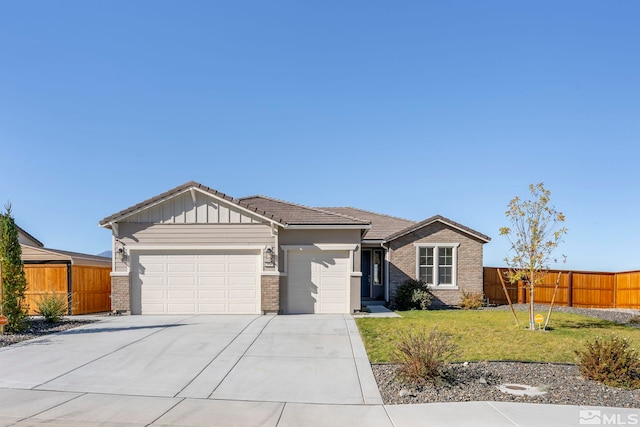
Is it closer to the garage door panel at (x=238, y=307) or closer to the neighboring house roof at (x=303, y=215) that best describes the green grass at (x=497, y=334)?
the neighboring house roof at (x=303, y=215)

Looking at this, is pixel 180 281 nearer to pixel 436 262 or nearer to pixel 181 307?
pixel 181 307

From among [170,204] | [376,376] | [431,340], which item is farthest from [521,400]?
[170,204]

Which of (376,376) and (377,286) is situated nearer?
(376,376)

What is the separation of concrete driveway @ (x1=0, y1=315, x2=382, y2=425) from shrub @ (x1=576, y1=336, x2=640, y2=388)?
3.88 m

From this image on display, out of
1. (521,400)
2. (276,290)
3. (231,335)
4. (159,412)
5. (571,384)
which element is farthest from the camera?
(276,290)

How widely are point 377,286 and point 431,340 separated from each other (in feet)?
44.9

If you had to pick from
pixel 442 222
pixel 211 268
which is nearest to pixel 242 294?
pixel 211 268

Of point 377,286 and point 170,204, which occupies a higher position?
point 170,204

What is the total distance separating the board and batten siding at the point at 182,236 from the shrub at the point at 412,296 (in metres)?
6.38

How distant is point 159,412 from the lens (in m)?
6.11

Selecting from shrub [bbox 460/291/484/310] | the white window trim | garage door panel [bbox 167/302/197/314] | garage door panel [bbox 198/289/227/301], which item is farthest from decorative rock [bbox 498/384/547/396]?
the white window trim

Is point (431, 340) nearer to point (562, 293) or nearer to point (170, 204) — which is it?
point (170, 204)

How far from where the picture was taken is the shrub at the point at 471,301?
18844 millimetres

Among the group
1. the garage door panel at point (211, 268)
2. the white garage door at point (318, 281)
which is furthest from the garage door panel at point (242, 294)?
the white garage door at point (318, 281)
